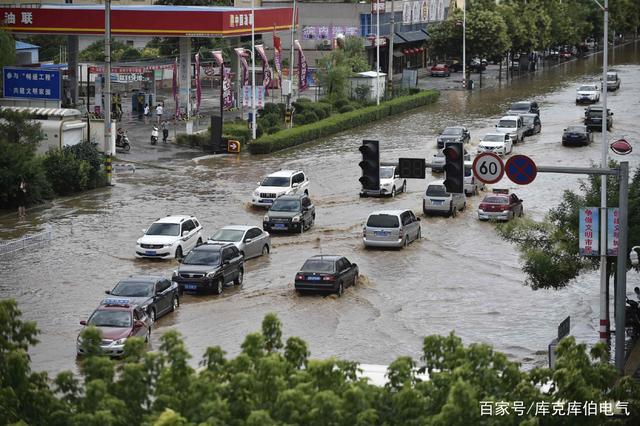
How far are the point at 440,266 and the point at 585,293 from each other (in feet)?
17.4

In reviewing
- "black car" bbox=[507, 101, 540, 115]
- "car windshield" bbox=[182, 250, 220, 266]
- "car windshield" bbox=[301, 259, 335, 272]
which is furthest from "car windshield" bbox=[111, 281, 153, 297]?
"black car" bbox=[507, 101, 540, 115]

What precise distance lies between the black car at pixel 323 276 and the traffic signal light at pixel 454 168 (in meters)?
13.8

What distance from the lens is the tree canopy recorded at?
2028cm

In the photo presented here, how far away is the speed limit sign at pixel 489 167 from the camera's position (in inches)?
1163

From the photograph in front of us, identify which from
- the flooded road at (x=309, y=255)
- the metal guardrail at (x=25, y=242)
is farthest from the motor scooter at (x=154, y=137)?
the metal guardrail at (x=25, y=242)

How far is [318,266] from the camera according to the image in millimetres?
41750

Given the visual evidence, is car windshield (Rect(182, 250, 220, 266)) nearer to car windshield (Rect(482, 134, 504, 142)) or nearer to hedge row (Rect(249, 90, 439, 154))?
hedge row (Rect(249, 90, 439, 154))

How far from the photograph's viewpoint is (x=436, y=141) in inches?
2963

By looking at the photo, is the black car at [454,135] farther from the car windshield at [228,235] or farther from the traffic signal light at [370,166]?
the traffic signal light at [370,166]

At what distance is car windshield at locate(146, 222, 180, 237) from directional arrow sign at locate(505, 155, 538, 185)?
19293mm

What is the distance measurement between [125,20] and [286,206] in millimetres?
30353

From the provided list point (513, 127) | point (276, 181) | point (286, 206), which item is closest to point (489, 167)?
point (286, 206)

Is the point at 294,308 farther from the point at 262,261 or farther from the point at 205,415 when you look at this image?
the point at 205,415

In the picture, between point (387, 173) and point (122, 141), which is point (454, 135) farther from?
point (122, 141)
